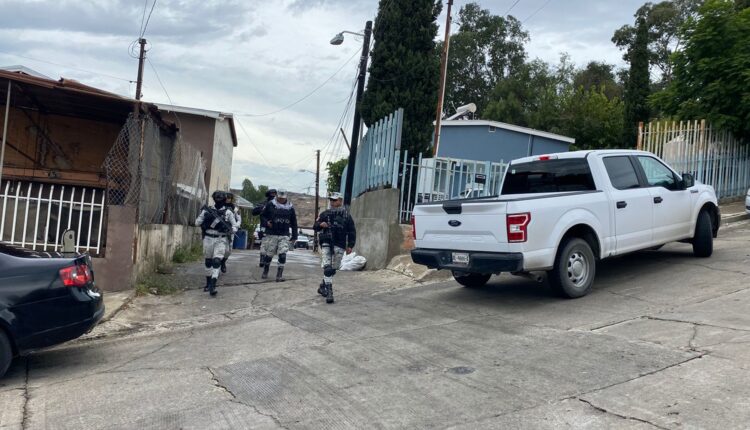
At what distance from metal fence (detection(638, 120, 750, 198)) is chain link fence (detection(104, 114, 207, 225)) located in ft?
34.3

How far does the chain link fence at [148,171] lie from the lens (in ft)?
31.9

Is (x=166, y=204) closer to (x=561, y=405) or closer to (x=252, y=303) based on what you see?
(x=252, y=303)

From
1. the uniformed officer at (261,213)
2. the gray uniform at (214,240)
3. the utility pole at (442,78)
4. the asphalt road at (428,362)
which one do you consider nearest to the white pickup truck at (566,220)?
the asphalt road at (428,362)

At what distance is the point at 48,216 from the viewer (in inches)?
383

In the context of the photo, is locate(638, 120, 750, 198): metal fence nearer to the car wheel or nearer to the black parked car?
the black parked car

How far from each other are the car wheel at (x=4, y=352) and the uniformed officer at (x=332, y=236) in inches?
171

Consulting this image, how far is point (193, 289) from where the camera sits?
10508 millimetres

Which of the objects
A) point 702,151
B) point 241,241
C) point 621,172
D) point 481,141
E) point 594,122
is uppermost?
point 594,122

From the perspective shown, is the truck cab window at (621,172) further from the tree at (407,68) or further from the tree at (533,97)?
the tree at (533,97)

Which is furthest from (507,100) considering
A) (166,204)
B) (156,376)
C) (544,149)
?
(156,376)

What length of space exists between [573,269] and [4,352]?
6162 millimetres

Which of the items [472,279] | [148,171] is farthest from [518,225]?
[148,171]

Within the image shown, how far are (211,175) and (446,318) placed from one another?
23.9 m

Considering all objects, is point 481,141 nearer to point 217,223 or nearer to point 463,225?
point 217,223
